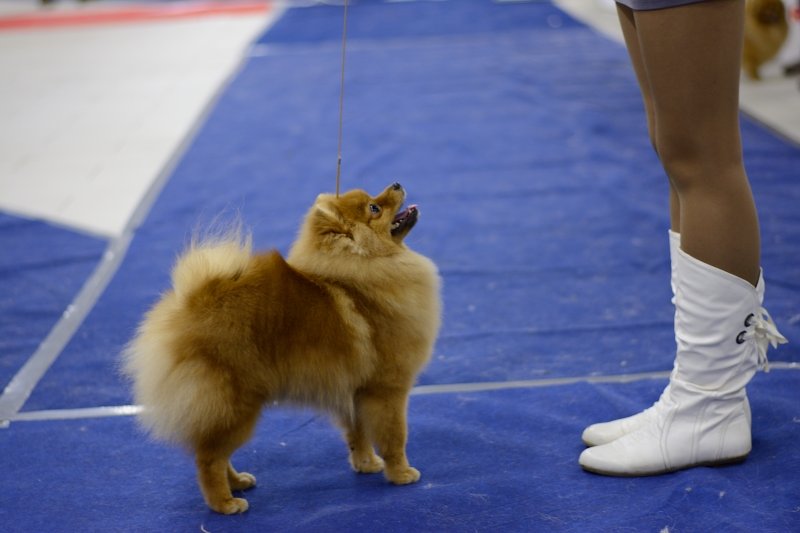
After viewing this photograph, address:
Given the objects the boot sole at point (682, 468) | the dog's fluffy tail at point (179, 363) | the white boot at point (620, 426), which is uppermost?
the dog's fluffy tail at point (179, 363)

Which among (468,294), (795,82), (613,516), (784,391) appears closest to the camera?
(613,516)

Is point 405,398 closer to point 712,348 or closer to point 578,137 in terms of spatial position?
point 712,348

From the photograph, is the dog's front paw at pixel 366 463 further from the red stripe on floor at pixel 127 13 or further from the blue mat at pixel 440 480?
the red stripe on floor at pixel 127 13

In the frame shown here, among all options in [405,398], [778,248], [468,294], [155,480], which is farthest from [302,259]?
[778,248]

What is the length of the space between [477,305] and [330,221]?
107 cm

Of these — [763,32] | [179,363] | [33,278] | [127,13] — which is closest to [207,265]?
[179,363]

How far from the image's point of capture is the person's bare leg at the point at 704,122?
159cm

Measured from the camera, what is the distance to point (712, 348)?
5.82ft

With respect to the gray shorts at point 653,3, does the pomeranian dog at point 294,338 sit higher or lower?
lower

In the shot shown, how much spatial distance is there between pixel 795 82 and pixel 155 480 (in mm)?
4657

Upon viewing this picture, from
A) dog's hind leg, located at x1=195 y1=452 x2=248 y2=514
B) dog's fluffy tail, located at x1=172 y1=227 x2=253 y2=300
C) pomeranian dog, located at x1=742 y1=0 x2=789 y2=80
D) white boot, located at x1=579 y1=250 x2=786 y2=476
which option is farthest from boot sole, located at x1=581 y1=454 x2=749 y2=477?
pomeranian dog, located at x1=742 y1=0 x2=789 y2=80

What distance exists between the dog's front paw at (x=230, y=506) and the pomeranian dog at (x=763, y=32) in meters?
4.42

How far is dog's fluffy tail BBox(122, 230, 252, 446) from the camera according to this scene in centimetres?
169

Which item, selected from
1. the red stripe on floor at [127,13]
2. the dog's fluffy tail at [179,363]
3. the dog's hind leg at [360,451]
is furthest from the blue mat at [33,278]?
the red stripe on floor at [127,13]
